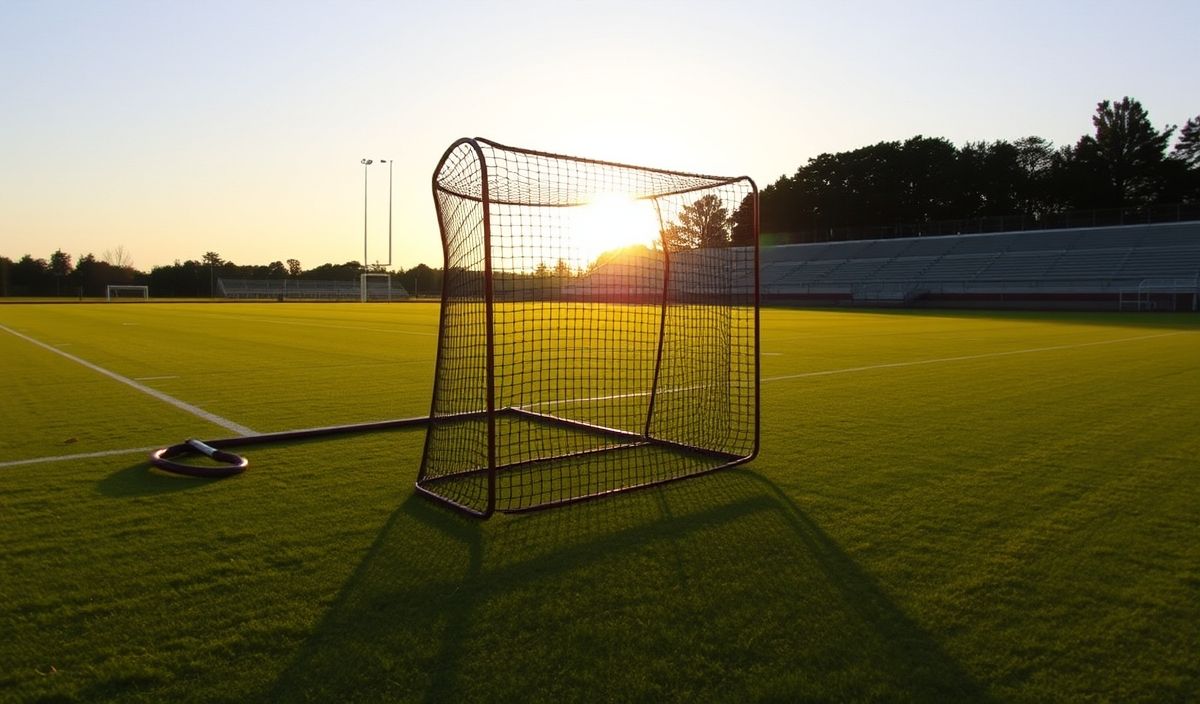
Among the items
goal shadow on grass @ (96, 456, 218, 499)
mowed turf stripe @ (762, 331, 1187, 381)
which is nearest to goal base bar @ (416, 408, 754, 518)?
goal shadow on grass @ (96, 456, 218, 499)

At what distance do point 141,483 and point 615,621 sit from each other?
9.90 feet

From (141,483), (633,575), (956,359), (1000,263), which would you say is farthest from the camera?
(1000,263)

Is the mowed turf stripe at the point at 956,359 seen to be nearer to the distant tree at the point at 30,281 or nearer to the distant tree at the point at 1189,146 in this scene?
the distant tree at the point at 1189,146

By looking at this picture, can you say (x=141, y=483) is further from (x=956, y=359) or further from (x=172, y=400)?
(x=956, y=359)

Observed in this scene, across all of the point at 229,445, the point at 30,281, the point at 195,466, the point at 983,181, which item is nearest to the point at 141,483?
the point at 195,466

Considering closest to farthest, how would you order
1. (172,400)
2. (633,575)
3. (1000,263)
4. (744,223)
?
(633,575) → (744,223) → (172,400) → (1000,263)

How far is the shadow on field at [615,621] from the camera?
211 cm

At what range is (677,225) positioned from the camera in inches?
224

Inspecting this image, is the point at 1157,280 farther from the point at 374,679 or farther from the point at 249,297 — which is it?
the point at 249,297

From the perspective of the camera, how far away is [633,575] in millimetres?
2902

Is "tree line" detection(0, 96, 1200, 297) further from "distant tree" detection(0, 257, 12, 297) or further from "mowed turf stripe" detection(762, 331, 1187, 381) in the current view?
"mowed turf stripe" detection(762, 331, 1187, 381)

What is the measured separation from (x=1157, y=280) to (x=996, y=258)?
423 inches

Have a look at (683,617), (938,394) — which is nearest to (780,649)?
(683,617)

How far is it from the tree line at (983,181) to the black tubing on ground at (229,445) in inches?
2244
